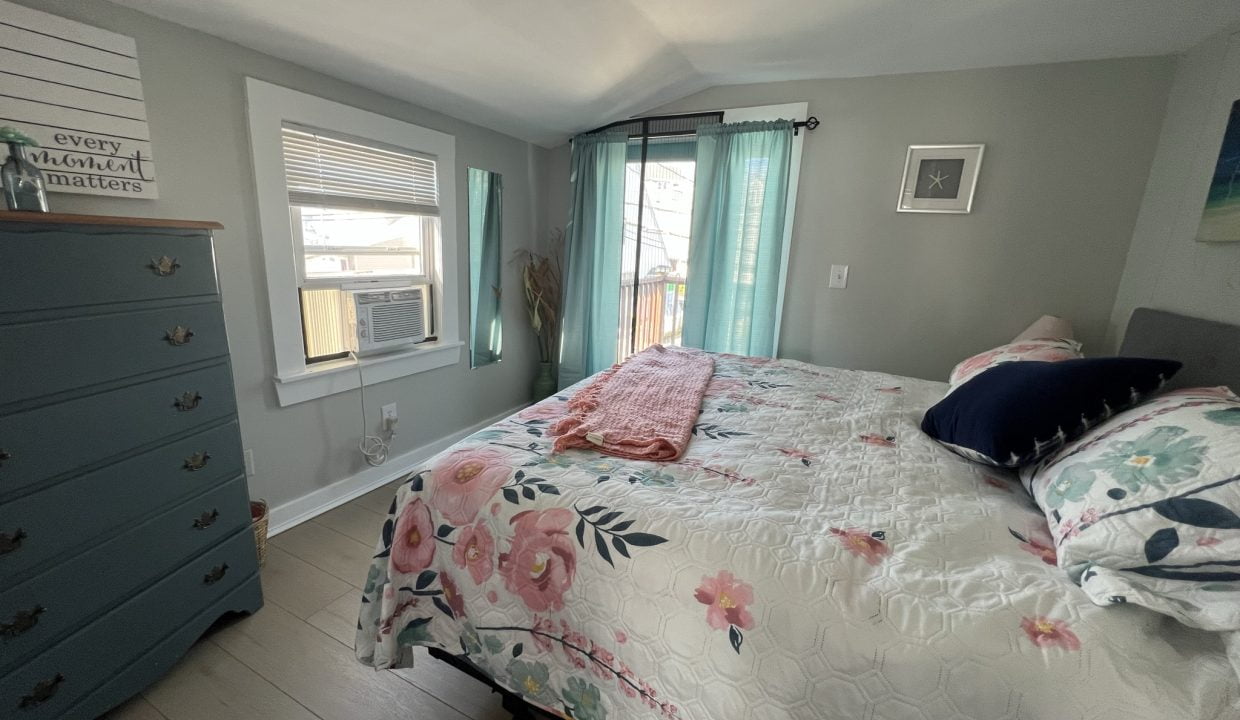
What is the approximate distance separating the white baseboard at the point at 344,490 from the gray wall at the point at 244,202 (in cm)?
4

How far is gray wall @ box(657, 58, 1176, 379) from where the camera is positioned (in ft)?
7.05

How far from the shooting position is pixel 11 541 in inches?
41.1

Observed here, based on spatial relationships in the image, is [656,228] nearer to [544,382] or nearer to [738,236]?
[738,236]

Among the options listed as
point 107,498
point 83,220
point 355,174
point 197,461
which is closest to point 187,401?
point 197,461

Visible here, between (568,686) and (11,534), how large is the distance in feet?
4.27

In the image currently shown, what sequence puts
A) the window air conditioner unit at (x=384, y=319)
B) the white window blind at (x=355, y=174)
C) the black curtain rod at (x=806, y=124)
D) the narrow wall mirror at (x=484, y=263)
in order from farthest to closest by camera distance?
the narrow wall mirror at (x=484, y=263)
the black curtain rod at (x=806, y=124)
the window air conditioner unit at (x=384, y=319)
the white window blind at (x=355, y=174)

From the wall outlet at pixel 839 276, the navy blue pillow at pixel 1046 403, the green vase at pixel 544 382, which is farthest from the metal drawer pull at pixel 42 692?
the wall outlet at pixel 839 276

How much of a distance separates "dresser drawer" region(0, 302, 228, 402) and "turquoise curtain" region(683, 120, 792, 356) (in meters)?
2.41

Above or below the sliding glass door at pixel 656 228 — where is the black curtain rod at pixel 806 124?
above

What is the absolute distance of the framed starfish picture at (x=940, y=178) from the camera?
2.36m

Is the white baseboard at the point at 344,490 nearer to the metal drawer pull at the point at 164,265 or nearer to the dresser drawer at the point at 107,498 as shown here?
the dresser drawer at the point at 107,498

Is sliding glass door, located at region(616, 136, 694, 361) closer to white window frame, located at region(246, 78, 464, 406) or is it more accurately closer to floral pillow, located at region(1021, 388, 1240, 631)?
white window frame, located at region(246, 78, 464, 406)

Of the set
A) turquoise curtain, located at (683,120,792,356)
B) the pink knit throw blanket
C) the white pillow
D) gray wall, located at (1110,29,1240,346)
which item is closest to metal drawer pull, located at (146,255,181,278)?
the pink knit throw blanket

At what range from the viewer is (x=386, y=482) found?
8.45 feet
